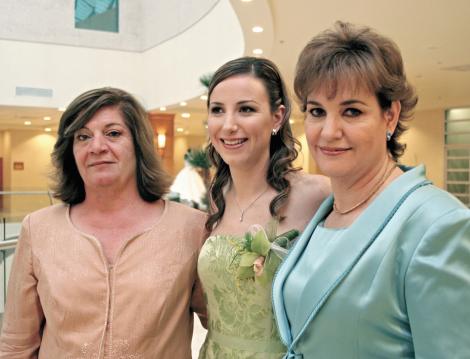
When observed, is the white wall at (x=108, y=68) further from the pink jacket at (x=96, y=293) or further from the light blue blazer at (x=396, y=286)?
the light blue blazer at (x=396, y=286)

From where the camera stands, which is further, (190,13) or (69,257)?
(190,13)

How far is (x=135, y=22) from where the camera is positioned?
15.3 metres

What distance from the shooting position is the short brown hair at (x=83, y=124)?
1.99 metres

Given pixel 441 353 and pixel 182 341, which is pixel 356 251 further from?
pixel 182 341

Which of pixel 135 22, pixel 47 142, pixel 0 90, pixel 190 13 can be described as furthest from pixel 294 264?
pixel 47 142

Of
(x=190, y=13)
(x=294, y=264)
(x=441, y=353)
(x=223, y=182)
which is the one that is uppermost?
(x=190, y=13)

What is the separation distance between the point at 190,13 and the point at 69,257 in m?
11.7

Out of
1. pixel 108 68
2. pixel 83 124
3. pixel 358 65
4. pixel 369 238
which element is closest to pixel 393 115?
pixel 358 65

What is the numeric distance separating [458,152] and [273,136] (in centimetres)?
1700

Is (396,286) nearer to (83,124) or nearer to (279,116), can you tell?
(279,116)

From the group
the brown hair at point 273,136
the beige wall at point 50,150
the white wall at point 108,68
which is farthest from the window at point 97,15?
the brown hair at point 273,136

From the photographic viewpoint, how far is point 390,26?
24.6ft

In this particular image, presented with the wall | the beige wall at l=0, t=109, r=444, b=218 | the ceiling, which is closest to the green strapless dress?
the ceiling

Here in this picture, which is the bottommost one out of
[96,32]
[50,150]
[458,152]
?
[458,152]
